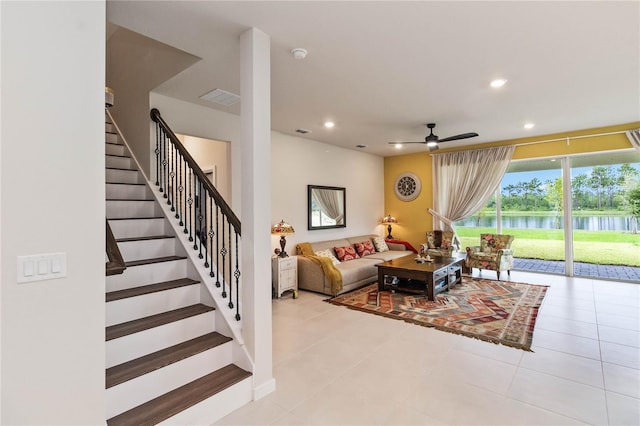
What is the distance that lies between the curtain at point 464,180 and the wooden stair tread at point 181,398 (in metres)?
5.89

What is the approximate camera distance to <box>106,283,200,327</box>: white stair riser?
228 cm

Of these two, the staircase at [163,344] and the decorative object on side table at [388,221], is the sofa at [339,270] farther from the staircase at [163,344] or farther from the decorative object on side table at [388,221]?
the staircase at [163,344]

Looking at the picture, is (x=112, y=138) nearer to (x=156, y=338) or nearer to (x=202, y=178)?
(x=202, y=178)

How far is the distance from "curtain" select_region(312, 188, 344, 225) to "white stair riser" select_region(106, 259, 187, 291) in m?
3.55

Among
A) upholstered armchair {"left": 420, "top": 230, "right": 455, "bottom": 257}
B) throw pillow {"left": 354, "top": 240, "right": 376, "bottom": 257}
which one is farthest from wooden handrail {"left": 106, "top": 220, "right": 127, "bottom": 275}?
upholstered armchair {"left": 420, "top": 230, "right": 455, "bottom": 257}

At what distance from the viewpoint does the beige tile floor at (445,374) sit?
2090 mm

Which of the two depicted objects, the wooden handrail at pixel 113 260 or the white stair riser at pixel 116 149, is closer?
the wooden handrail at pixel 113 260

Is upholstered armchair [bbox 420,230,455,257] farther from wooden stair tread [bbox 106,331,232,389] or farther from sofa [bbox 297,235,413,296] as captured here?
wooden stair tread [bbox 106,331,232,389]

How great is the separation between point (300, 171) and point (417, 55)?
3.40m

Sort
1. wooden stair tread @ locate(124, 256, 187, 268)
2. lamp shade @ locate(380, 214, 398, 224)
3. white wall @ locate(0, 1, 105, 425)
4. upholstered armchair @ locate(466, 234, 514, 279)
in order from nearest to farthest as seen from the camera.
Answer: white wall @ locate(0, 1, 105, 425), wooden stair tread @ locate(124, 256, 187, 268), upholstered armchair @ locate(466, 234, 514, 279), lamp shade @ locate(380, 214, 398, 224)

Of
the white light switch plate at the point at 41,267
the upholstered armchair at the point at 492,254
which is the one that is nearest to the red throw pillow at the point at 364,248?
the upholstered armchair at the point at 492,254

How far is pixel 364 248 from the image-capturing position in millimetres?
6527

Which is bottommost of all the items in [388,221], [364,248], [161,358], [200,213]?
[161,358]

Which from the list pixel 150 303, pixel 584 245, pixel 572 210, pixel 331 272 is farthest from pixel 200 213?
pixel 584 245
